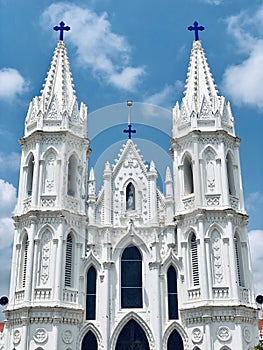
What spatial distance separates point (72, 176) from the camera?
105 ft

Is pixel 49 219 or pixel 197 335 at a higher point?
pixel 49 219

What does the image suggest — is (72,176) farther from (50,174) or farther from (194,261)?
(194,261)

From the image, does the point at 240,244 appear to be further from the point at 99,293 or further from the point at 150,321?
the point at 99,293

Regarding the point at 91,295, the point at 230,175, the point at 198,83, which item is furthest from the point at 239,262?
the point at 198,83

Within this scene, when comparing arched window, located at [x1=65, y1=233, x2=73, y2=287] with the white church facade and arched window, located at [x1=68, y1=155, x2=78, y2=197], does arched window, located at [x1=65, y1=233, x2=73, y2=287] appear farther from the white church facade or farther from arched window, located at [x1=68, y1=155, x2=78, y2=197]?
arched window, located at [x1=68, y1=155, x2=78, y2=197]

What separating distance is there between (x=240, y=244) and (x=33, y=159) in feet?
46.6

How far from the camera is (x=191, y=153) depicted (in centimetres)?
3133

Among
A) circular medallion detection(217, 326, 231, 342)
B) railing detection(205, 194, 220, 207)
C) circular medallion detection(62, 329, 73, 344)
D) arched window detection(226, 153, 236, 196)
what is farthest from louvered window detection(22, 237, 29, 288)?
arched window detection(226, 153, 236, 196)

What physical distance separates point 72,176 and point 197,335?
12508mm

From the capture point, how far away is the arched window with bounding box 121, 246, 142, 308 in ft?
96.2

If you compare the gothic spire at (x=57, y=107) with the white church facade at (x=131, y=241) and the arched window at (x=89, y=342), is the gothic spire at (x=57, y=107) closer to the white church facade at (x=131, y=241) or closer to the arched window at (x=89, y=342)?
the white church facade at (x=131, y=241)

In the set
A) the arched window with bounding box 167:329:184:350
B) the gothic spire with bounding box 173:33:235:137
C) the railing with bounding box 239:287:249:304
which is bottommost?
the arched window with bounding box 167:329:184:350

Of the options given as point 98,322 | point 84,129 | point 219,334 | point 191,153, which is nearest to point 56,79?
point 84,129

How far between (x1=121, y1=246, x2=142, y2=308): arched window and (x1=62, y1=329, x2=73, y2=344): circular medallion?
357 centimetres
